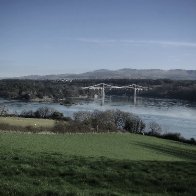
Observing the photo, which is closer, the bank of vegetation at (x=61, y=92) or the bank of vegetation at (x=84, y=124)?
the bank of vegetation at (x=84, y=124)

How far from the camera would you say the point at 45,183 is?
5715 mm

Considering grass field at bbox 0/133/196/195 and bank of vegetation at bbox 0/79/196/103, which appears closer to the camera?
grass field at bbox 0/133/196/195

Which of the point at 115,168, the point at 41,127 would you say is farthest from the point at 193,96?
the point at 115,168

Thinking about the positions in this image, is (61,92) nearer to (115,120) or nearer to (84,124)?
(115,120)

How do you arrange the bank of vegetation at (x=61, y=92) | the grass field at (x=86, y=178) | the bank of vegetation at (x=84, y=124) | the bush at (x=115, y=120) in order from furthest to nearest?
the bank of vegetation at (x=61, y=92), the bush at (x=115, y=120), the bank of vegetation at (x=84, y=124), the grass field at (x=86, y=178)

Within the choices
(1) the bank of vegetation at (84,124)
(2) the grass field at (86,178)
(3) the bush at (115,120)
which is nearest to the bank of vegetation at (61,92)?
(3) the bush at (115,120)

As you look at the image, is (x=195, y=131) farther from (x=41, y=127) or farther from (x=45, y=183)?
(x=45, y=183)

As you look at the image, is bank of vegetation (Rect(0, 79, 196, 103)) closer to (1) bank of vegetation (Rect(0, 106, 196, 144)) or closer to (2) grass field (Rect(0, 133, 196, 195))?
(1) bank of vegetation (Rect(0, 106, 196, 144))

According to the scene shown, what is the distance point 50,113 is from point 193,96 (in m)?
51.3

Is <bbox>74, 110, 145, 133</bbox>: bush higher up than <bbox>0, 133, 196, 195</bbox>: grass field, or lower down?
lower down

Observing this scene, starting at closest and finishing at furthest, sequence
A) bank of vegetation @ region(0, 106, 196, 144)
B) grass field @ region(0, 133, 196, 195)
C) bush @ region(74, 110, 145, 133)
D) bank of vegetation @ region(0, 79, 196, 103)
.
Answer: grass field @ region(0, 133, 196, 195)
bank of vegetation @ region(0, 106, 196, 144)
bush @ region(74, 110, 145, 133)
bank of vegetation @ region(0, 79, 196, 103)

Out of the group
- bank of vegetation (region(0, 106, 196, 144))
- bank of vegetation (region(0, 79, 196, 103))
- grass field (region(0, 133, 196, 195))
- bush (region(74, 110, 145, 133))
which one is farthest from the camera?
bank of vegetation (region(0, 79, 196, 103))

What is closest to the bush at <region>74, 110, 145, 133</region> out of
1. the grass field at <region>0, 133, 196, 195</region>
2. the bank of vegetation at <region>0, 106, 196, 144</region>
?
the bank of vegetation at <region>0, 106, 196, 144</region>

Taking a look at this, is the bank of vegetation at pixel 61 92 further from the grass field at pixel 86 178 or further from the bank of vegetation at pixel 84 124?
the grass field at pixel 86 178
